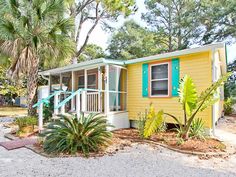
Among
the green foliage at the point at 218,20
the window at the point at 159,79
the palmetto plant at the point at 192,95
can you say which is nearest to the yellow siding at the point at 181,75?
the window at the point at 159,79

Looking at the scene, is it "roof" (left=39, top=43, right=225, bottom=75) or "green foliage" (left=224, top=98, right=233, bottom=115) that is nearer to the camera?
"roof" (left=39, top=43, right=225, bottom=75)

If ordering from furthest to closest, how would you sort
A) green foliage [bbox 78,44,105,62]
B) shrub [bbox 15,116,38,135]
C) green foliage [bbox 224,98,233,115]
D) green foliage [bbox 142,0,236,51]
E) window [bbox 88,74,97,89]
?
green foliage [bbox 78,44,105,62]
green foliage [bbox 142,0,236,51]
green foliage [bbox 224,98,233,115]
window [bbox 88,74,97,89]
shrub [bbox 15,116,38,135]

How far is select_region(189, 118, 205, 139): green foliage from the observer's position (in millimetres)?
7294

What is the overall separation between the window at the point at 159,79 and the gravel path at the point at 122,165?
10.9ft

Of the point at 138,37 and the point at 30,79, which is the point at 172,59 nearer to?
the point at 30,79

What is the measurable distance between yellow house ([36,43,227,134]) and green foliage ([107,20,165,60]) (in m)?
11.5

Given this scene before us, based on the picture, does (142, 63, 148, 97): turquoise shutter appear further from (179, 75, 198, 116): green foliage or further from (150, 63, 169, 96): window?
(179, 75, 198, 116): green foliage

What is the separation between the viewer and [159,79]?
9.34 m

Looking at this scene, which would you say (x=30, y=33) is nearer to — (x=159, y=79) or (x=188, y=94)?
(x=159, y=79)

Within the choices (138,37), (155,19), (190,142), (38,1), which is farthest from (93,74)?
(155,19)

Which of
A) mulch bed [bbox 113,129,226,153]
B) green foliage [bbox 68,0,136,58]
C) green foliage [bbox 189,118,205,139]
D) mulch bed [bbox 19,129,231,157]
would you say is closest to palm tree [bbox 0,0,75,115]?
mulch bed [bbox 19,129,231,157]

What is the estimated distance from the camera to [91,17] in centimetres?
2288

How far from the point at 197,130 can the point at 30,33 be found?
25.5ft

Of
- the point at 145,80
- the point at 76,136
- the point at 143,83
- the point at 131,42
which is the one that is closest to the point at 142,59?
the point at 145,80
